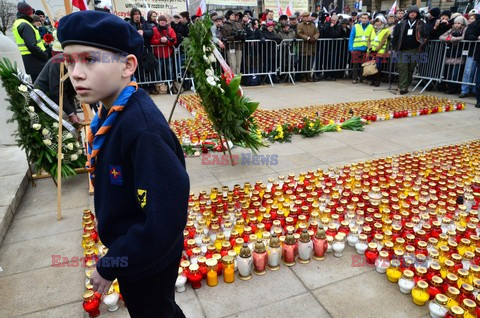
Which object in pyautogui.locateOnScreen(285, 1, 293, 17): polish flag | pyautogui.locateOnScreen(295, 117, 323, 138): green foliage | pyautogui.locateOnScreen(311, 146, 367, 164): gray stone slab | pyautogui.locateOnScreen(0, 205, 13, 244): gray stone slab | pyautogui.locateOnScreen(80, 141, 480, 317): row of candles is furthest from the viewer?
pyautogui.locateOnScreen(285, 1, 293, 17): polish flag

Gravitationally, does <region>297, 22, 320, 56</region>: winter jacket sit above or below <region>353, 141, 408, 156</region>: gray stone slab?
above

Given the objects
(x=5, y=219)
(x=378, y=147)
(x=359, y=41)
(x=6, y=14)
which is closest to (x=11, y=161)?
(x=5, y=219)

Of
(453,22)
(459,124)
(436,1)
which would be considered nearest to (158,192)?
(459,124)

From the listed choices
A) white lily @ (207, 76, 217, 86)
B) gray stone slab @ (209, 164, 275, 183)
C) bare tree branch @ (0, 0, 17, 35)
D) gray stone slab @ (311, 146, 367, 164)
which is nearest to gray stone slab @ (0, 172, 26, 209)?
gray stone slab @ (209, 164, 275, 183)

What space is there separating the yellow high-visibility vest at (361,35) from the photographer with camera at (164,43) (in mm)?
6110

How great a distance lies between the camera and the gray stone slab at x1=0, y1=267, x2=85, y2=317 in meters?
2.73

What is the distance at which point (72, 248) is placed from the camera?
3.48 meters

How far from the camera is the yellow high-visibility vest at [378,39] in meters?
11.0

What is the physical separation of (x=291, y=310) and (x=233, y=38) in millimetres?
10156

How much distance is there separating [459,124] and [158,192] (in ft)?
25.9

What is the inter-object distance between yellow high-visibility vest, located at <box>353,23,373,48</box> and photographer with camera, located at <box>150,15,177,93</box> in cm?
611

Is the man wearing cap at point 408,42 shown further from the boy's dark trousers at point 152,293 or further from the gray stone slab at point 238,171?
the boy's dark trousers at point 152,293

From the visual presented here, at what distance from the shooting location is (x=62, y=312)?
8.70 feet

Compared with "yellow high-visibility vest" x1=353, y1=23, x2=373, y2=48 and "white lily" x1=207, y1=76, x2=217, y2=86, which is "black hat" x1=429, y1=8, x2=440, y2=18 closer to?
"yellow high-visibility vest" x1=353, y1=23, x2=373, y2=48
